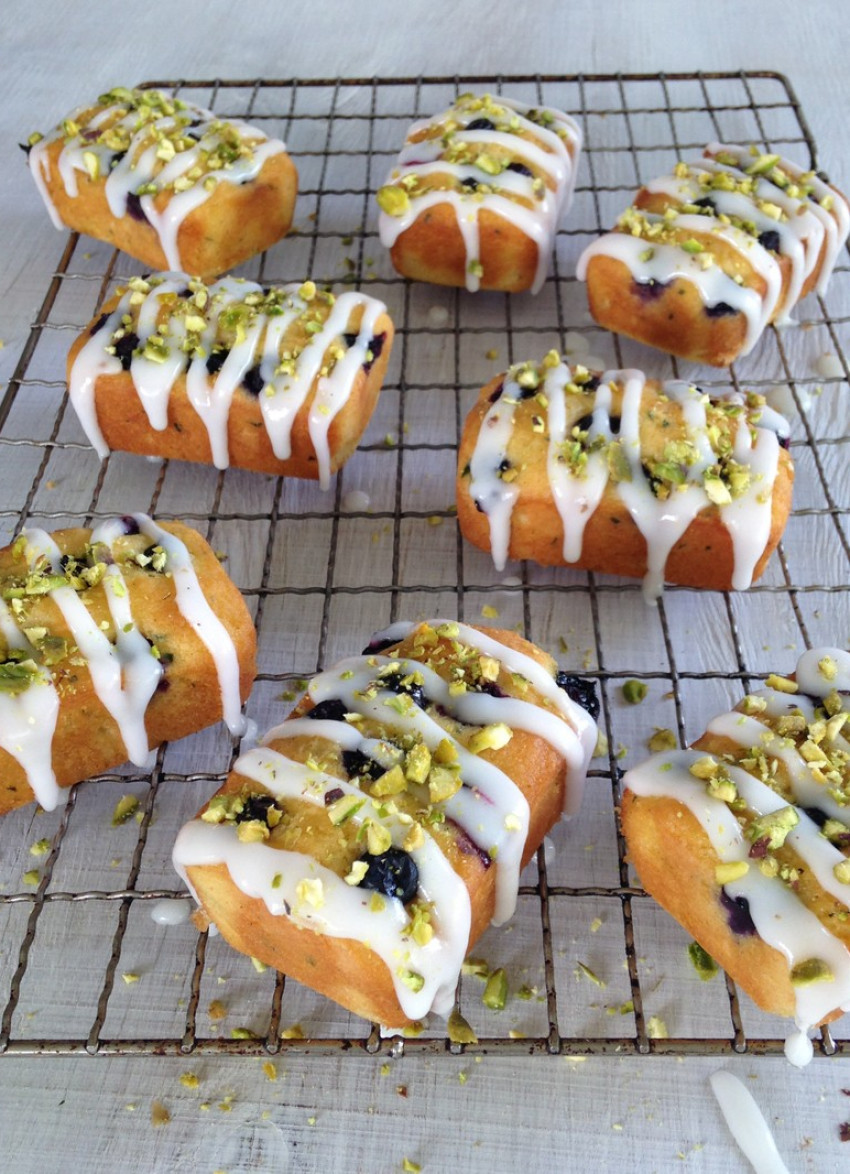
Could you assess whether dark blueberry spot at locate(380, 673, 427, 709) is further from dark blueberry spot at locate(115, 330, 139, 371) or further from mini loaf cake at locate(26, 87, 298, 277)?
mini loaf cake at locate(26, 87, 298, 277)

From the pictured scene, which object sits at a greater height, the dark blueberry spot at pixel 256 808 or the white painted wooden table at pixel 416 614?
the dark blueberry spot at pixel 256 808

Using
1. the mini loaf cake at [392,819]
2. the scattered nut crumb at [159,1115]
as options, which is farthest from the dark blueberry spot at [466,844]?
the scattered nut crumb at [159,1115]

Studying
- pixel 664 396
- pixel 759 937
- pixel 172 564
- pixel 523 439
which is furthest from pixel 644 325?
pixel 759 937

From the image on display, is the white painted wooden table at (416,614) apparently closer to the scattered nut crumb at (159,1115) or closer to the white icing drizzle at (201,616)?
the scattered nut crumb at (159,1115)

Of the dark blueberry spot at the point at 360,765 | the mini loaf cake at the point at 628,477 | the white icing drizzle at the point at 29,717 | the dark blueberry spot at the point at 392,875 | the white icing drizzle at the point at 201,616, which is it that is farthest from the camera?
the mini loaf cake at the point at 628,477

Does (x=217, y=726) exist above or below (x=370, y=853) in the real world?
below

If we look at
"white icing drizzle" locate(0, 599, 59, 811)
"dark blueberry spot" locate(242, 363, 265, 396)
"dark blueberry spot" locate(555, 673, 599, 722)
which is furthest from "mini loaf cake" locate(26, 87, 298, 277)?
"dark blueberry spot" locate(555, 673, 599, 722)

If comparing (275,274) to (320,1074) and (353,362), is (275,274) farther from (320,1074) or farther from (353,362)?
(320,1074)

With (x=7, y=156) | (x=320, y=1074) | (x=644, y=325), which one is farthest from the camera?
(x=7, y=156)
